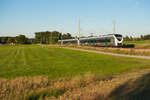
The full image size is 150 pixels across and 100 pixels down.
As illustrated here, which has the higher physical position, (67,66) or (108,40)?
(108,40)

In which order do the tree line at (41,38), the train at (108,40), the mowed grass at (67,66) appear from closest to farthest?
1. the mowed grass at (67,66)
2. the train at (108,40)
3. the tree line at (41,38)

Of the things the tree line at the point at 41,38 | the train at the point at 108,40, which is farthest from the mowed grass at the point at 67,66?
the tree line at the point at 41,38

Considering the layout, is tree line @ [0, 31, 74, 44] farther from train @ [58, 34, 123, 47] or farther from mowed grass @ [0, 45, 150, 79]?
mowed grass @ [0, 45, 150, 79]

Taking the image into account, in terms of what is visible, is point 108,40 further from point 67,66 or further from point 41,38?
point 41,38

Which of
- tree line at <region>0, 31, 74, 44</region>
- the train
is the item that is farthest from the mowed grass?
tree line at <region>0, 31, 74, 44</region>

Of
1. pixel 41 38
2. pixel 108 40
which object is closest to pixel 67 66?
pixel 108 40

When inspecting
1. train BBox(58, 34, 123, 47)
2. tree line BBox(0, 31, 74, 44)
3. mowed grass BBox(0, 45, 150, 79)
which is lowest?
mowed grass BBox(0, 45, 150, 79)

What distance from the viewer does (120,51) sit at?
24750 millimetres

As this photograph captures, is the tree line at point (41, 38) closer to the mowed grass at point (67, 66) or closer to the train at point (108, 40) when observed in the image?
the train at point (108, 40)

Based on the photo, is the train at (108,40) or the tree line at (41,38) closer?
the train at (108,40)

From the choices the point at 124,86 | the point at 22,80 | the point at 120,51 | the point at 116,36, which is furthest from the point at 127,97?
the point at 116,36

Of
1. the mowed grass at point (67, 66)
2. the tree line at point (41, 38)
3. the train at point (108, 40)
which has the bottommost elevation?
the mowed grass at point (67, 66)

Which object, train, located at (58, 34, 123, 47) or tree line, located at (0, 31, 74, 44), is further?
tree line, located at (0, 31, 74, 44)

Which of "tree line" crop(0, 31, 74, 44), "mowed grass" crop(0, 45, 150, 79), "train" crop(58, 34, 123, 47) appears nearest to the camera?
"mowed grass" crop(0, 45, 150, 79)
